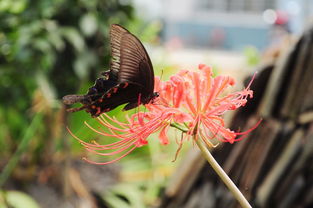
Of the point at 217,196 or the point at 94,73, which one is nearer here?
the point at 217,196

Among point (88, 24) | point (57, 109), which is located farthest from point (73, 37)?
point (57, 109)

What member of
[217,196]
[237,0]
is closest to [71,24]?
[217,196]

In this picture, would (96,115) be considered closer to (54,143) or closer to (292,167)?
(292,167)

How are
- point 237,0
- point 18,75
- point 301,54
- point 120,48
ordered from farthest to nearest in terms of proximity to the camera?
point 237,0, point 18,75, point 301,54, point 120,48

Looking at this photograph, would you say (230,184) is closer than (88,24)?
Yes

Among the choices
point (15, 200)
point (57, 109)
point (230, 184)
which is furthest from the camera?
point (57, 109)

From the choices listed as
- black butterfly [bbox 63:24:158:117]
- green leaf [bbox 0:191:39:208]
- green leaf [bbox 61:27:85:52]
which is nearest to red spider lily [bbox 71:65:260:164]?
black butterfly [bbox 63:24:158:117]

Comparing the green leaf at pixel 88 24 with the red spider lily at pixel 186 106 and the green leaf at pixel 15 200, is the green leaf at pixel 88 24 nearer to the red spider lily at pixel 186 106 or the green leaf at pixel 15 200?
the green leaf at pixel 15 200

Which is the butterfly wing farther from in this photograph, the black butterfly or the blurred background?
the blurred background

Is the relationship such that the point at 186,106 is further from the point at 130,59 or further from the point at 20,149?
the point at 20,149
